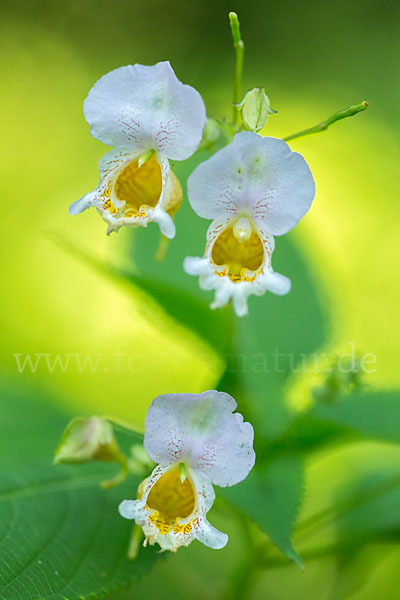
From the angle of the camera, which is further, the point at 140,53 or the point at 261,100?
the point at 140,53

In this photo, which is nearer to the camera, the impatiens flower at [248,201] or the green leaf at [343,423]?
the impatiens flower at [248,201]

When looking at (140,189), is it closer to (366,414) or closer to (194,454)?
(194,454)

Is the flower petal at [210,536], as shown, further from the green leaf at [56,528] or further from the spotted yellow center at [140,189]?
the spotted yellow center at [140,189]

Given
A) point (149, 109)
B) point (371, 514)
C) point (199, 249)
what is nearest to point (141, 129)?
point (149, 109)

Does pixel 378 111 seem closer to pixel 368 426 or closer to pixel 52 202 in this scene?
pixel 52 202

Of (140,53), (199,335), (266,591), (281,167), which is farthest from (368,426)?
(140,53)

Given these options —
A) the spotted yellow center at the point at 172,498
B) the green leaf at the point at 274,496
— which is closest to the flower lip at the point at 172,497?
the spotted yellow center at the point at 172,498
